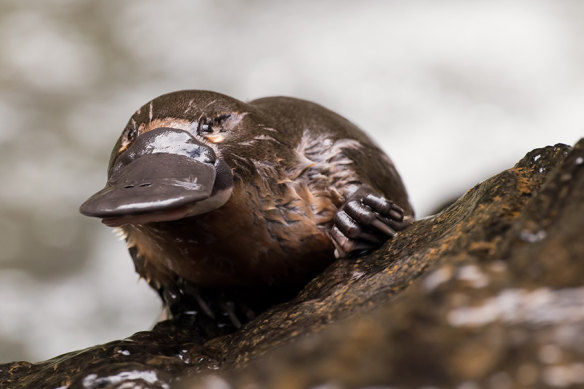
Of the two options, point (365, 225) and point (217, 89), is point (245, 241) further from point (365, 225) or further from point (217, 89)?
point (217, 89)

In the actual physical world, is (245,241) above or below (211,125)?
below

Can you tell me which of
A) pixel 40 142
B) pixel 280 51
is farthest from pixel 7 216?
pixel 280 51

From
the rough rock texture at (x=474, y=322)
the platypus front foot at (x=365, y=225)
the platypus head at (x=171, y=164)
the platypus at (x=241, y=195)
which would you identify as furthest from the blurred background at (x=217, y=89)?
the rough rock texture at (x=474, y=322)

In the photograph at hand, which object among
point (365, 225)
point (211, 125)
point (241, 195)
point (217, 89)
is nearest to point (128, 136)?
point (211, 125)

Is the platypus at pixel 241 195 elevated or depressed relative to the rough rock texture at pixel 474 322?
elevated

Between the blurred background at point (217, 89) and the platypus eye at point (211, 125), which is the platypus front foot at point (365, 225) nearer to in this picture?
the platypus eye at point (211, 125)

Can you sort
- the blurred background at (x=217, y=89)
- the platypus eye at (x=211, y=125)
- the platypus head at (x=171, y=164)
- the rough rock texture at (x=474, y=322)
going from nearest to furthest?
the rough rock texture at (x=474, y=322) → the platypus head at (x=171, y=164) → the platypus eye at (x=211, y=125) → the blurred background at (x=217, y=89)
